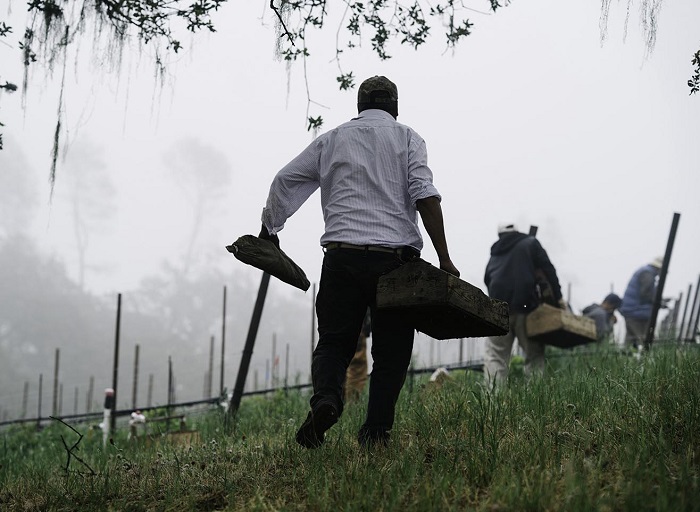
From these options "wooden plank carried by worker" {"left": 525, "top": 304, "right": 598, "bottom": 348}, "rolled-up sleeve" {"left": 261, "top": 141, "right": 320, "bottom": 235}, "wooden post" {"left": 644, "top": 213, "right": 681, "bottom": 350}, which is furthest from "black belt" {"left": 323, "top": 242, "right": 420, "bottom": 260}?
"wooden post" {"left": 644, "top": 213, "right": 681, "bottom": 350}

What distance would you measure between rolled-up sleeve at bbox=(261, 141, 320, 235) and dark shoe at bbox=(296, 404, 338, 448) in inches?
36.2

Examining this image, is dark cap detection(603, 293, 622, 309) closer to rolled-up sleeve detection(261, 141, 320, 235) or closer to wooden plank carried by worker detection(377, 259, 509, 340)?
wooden plank carried by worker detection(377, 259, 509, 340)

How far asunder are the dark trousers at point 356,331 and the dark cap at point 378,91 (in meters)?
0.75

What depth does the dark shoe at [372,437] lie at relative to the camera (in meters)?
3.40

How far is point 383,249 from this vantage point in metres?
3.37

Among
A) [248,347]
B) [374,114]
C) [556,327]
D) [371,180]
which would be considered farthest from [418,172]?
[248,347]

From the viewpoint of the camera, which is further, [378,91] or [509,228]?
[509,228]

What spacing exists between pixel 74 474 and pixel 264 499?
1.18 meters

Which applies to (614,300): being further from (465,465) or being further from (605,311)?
(465,465)

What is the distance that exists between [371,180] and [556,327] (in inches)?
126

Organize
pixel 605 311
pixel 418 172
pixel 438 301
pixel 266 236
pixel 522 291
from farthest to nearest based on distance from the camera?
pixel 605 311 < pixel 522 291 < pixel 266 236 < pixel 418 172 < pixel 438 301

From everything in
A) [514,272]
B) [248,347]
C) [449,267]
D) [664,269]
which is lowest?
[248,347]

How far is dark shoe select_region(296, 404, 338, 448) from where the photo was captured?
10.5 ft

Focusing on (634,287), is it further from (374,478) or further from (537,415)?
(374,478)
